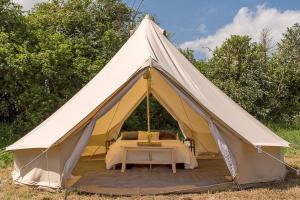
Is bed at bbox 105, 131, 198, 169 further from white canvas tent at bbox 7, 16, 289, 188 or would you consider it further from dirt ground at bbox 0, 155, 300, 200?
dirt ground at bbox 0, 155, 300, 200

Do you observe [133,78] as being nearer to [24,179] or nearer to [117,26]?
[24,179]

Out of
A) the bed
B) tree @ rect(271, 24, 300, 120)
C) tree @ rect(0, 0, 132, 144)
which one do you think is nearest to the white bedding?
the bed

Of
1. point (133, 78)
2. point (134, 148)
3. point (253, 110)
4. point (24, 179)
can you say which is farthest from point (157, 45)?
point (253, 110)

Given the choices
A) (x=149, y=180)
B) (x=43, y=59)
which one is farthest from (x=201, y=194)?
(x=43, y=59)

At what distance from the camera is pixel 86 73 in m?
12.4

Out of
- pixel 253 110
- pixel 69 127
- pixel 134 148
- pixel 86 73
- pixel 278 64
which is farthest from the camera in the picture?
pixel 278 64

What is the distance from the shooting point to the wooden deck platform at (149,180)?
18.5ft

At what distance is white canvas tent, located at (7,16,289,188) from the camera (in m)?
5.69

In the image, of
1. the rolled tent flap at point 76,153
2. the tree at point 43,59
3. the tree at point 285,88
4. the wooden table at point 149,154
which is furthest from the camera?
the tree at point 285,88

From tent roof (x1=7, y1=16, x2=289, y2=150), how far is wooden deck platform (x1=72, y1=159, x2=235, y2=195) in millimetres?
702

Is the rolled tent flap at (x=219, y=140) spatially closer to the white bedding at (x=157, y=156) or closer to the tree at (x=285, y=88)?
the white bedding at (x=157, y=156)

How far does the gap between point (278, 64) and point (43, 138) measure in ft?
35.7

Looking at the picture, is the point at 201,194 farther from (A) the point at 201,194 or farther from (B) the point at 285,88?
(B) the point at 285,88

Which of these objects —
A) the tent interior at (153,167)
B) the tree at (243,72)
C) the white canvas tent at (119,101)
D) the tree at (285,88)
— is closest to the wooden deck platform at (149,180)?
the tent interior at (153,167)
